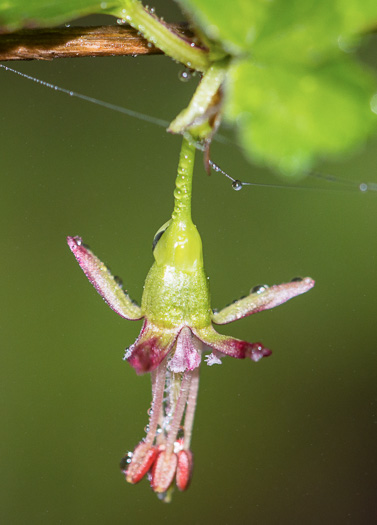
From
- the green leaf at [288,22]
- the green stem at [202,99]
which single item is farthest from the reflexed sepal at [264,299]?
the green leaf at [288,22]

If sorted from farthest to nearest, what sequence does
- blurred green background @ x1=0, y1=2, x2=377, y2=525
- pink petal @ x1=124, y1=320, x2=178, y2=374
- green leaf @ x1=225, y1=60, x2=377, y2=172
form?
blurred green background @ x1=0, y1=2, x2=377, y2=525, pink petal @ x1=124, y1=320, x2=178, y2=374, green leaf @ x1=225, y1=60, x2=377, y2=172

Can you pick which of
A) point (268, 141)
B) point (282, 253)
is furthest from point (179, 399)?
point (282, 253)

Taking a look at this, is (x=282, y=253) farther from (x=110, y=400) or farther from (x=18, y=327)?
(x=18, y=327)

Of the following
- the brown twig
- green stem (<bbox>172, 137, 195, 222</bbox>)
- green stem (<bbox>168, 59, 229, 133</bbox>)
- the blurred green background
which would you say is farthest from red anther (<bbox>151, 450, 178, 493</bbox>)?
the blurred green background

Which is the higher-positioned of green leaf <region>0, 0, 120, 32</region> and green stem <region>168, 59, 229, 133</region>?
green leaf <region>0, 0, 120, 32</region>

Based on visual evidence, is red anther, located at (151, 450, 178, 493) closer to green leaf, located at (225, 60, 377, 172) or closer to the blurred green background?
green leaf, located at (225, 60, 377, 172)

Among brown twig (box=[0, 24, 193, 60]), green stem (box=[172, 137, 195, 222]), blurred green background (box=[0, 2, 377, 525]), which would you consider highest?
blurred green background (box=[0, 2, 377, 525])

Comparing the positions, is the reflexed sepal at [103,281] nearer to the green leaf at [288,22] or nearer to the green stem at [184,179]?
the green stem at [184,179]
